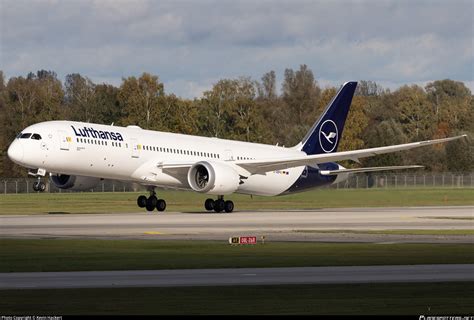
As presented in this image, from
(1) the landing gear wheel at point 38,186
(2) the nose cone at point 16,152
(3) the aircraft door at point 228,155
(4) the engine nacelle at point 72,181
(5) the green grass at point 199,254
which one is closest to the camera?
(5) the green grass at point 199,254

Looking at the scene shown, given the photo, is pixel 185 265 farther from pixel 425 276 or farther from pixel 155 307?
pixel 155 307

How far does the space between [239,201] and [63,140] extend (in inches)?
659

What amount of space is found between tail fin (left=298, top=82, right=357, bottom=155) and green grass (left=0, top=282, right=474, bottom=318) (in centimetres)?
4423

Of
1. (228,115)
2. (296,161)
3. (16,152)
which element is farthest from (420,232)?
(228,115)

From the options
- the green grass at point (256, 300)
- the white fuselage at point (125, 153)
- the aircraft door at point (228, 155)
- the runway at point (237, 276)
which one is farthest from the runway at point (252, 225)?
the green grass at point (256, 300)

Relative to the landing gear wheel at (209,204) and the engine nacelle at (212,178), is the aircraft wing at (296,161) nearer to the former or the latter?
the engine nacelle at (212,178)

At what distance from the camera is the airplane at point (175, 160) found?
171 feet

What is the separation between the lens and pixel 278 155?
6294 cm

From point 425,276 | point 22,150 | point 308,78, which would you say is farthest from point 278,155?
point 308,78

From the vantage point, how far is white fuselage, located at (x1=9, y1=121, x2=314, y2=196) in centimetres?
5188

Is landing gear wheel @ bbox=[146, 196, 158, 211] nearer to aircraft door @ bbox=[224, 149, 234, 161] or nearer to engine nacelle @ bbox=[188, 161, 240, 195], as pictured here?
engine nacelle @ bbox=[188, 161, 240, 195]

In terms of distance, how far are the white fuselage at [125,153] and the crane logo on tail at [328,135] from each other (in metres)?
3.43

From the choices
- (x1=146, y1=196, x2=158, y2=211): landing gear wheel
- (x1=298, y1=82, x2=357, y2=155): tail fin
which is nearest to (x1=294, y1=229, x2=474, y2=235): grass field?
(x1=146, y1=196, x2=158, y2=211): landing gear wheel

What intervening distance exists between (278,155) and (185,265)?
37.3 metres
